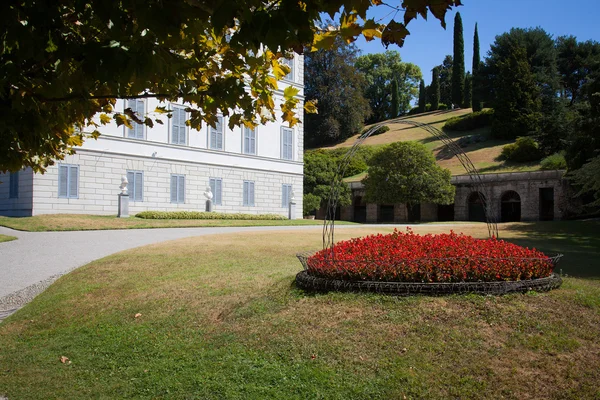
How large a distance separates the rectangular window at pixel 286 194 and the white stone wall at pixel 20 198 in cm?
1491

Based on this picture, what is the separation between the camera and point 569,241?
57.0 ft

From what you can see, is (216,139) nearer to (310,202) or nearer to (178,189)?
(178,189)

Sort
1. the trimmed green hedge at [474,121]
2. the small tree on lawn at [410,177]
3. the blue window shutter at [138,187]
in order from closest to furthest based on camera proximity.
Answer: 1. the blue window shutter at [138,187]
2. the small tree on lawn at [410,177]
3. the trimmed green hedge at [474,121]

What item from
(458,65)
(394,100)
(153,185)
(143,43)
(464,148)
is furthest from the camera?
(394,100)

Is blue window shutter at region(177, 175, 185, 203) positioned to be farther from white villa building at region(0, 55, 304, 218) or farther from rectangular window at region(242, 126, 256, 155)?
rectangular window at region(242, 126, 256, 155)

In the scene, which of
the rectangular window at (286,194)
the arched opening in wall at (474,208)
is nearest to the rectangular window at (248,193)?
the rectangular window at (286,194)

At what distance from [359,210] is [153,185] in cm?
2278

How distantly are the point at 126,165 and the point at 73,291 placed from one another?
635 inches

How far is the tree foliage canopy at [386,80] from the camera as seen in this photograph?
80312mm

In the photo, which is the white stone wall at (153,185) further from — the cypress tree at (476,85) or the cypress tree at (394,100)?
the cypress tree at (394,100)

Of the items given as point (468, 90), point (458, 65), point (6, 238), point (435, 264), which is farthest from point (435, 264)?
point (468, 90)

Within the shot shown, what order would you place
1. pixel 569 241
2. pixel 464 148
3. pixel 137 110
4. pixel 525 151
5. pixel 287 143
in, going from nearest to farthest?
pixel 569 241 → pixel 137 110 → pixel 287 143 → pixel 525 151 → pixel 464 148

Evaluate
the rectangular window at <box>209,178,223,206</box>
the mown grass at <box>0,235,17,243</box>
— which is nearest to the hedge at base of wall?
the mown grass at <box>0,235,17,243</box>

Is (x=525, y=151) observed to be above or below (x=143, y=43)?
above
